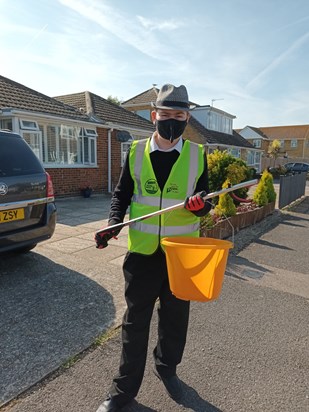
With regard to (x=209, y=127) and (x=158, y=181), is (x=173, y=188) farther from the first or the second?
(x=209, y=127)

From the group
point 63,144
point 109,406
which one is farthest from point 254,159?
point 109,406

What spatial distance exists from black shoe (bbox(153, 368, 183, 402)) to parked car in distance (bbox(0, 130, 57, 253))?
2.43 metres

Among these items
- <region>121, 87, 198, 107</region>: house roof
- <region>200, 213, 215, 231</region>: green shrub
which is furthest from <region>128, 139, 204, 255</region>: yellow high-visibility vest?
<region>121, 87, 198, 107</region>: house roof

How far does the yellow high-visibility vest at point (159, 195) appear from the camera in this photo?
202cm

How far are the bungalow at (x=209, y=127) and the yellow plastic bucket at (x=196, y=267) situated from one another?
19003 mm

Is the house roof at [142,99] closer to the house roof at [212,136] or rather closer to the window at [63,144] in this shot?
the house roof at [212,136]

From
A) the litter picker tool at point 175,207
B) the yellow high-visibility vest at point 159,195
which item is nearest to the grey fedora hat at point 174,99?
the yellow high-visibility vest at point 159,195

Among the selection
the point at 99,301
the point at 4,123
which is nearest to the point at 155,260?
the point at 99,301

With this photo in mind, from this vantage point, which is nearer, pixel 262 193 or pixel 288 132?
pixel 262 193

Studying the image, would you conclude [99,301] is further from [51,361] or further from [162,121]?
[162,121]

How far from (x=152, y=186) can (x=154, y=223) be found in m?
0.23

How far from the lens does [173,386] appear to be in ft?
7.06

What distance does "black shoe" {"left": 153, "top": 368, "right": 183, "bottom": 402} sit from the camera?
2.12 meters

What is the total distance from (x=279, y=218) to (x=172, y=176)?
26.1 ft
